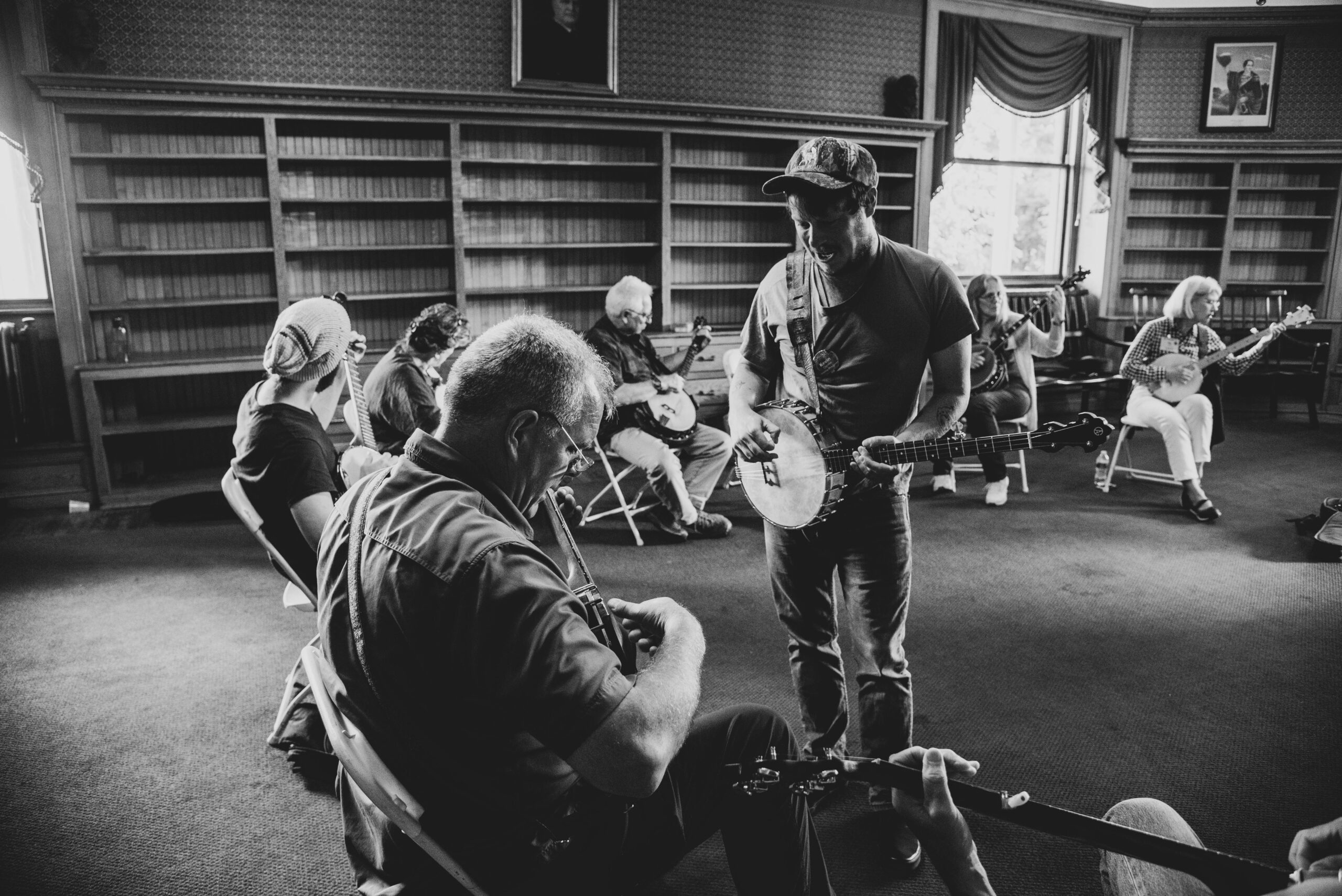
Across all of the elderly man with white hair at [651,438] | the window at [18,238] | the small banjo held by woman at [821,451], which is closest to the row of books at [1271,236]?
the elderly man with white hair at [651,438]

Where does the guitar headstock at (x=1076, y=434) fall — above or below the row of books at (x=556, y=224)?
below

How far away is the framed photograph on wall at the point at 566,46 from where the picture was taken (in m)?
5.55

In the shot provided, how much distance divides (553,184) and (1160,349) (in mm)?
3932

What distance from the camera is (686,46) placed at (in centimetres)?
619

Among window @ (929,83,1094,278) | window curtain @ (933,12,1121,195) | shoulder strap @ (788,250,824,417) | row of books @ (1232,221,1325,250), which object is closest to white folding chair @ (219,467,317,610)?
shoulder strap @ (788,250,824,417)

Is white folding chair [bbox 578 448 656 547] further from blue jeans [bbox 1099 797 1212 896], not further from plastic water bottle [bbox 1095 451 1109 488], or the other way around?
blue jeans [bbox 1099 797 1212 896]

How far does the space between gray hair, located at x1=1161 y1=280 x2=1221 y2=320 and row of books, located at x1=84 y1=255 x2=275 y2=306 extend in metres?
5.28

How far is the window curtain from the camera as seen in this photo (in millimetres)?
7000

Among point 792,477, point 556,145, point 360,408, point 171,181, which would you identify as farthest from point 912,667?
point 171,181

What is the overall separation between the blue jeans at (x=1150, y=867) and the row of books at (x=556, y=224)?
522 centimetres

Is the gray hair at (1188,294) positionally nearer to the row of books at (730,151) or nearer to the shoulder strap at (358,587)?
the row of books at (730,151)

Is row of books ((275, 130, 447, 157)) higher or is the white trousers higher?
row of books ((275, 130, 447, 157))

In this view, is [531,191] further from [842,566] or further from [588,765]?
[588,765]

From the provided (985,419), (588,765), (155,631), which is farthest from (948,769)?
(985,419)
